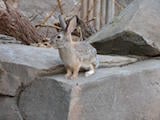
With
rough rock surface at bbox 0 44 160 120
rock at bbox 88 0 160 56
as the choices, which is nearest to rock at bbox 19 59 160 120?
rough rock surface at bbox 0 44 160 120

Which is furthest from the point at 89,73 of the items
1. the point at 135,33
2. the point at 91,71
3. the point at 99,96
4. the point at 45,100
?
the point at 135,33

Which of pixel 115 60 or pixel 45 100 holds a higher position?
pixel 115 60

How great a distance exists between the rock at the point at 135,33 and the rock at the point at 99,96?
202 millimetres

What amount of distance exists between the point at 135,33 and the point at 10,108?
2.97 ft

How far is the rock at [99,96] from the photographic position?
218cm

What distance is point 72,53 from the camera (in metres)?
2.18

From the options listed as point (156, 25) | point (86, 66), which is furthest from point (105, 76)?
point (156, 25)

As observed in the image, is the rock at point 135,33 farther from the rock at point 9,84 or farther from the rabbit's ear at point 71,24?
the rock at point 9,84

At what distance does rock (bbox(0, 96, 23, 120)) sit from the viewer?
239 centimetres

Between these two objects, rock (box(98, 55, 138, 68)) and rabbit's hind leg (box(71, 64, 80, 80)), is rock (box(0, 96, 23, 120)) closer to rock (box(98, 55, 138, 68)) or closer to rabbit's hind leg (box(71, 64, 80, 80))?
rabbit's hind leg (box(71, 64, 80, 80))

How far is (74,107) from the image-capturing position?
2.17m

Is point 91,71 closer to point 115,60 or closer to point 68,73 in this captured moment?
point 68,73

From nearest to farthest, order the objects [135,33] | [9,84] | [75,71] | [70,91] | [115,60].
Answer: [70,91], [75,71], [9,84], [115,60], [135,33]

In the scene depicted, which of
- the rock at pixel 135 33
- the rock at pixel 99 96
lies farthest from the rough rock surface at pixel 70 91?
the rock at pixel 135 33
